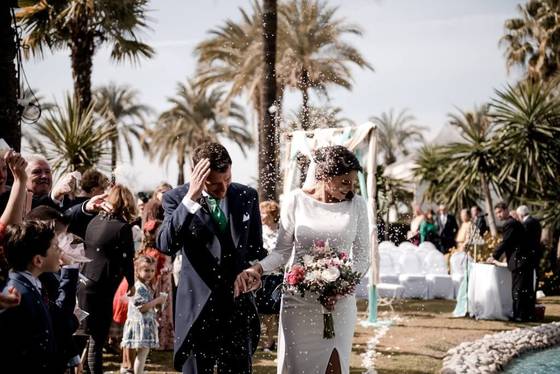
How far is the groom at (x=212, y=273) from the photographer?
396cm

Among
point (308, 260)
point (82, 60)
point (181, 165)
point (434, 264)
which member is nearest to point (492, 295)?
point (434, 264)

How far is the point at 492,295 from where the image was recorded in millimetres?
12875

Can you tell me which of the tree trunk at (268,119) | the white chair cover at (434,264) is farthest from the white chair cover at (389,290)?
Result: the tree trunk at (268,119)

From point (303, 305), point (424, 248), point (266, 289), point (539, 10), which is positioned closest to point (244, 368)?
point (303, 305)

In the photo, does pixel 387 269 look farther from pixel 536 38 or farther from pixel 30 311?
pixel 536 38

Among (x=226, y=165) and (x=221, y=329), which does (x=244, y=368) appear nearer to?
(x=221, y=329)

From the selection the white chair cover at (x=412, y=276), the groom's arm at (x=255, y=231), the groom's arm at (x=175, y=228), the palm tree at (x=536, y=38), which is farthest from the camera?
the palm tree at (x=536, y=38)

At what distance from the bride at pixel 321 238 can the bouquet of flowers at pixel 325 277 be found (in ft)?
0.21

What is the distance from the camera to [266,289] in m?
6.22

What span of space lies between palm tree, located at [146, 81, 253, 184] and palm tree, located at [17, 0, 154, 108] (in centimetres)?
2241

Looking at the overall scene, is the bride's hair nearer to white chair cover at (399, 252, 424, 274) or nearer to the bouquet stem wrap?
the bouquet stem wrap

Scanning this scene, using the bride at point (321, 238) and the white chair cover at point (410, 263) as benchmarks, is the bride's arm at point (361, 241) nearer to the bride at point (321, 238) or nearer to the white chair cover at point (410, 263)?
the bride at point (321, 238)

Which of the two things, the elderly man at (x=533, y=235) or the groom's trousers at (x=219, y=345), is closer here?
the groom's trousers at (x=219, y=345)

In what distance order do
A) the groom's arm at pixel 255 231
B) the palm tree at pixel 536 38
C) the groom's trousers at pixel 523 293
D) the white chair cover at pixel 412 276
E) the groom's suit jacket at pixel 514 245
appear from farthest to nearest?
the palm tree at pixel 536 38 < the white chair cover at pixel 412 276 < the groom's suit jacket at pixel 514 245 < the groom's trousers at pixel 523 293 < the groom's arm at pixel 255 231
